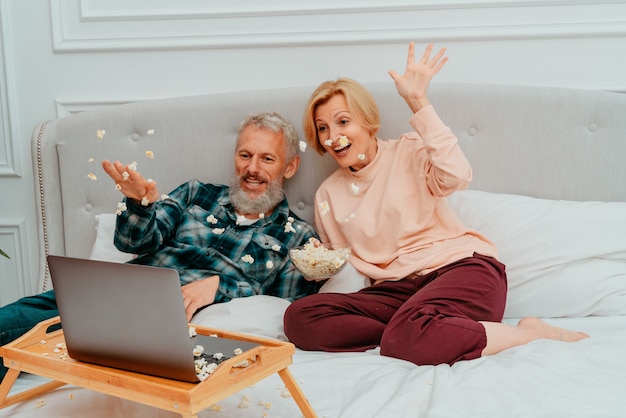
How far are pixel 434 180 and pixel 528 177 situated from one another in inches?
18.5

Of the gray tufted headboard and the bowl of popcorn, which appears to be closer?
the bowl of popcorn

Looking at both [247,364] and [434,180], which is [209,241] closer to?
[434,180]

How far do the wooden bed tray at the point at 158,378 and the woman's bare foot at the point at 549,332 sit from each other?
0.76m

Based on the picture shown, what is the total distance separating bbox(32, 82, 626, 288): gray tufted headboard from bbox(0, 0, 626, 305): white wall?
0.51 feet

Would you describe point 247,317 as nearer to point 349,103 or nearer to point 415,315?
point 415,315

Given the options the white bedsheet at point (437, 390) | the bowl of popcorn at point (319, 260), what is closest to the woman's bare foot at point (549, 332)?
the white bedsheet at point (437, 390)

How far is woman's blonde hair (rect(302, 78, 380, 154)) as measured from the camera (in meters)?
2.14

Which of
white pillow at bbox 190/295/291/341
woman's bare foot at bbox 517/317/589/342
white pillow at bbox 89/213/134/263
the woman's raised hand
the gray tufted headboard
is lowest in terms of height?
white pillow at bbox 190/295/291/341

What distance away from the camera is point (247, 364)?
1.25 meters

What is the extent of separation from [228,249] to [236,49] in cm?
80

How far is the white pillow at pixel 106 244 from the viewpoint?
7.47ft

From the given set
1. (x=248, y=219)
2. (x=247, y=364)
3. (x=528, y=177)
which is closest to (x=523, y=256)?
(x=528, y=177)

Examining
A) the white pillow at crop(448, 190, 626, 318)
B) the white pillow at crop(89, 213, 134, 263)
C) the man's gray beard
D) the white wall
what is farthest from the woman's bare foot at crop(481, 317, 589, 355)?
the white pillow at crop(89, 213, 134, 263)

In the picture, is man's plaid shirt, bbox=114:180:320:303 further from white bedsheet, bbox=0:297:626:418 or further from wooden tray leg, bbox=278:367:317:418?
wooden tray leg, bbox=278:367:317:418
